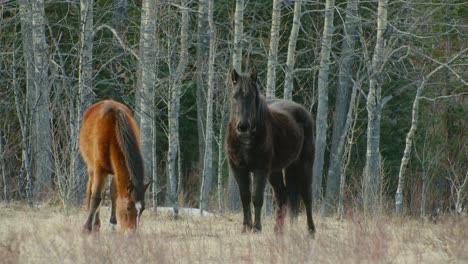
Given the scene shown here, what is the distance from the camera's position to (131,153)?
Result: 9.34m

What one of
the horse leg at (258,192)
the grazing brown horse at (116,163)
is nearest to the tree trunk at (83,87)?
the grazing brown horse at (116,163)

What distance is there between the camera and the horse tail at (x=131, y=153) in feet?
Answer: 29.9

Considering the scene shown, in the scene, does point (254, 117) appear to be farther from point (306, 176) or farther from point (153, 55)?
point (153, 55)

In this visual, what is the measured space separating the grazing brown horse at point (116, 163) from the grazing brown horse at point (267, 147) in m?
1.32

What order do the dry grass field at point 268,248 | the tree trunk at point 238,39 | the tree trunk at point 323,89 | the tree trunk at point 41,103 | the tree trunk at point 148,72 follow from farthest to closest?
the tree trunk at point 323,89
the tree trunk at point 238,39
the tree trunk at point 41,103
the tree trunk at point 148,72
the dry grass field at point 268,248

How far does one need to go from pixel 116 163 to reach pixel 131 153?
1.12 ft

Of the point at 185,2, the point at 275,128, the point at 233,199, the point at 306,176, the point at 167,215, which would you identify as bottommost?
the point at 233,199

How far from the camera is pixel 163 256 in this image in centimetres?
675

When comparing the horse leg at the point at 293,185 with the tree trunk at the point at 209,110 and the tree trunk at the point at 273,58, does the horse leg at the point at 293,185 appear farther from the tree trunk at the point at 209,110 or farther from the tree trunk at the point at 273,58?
the tree trunk at the point at 273,58

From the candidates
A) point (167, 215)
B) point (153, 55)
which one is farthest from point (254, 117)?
point (153, 55)

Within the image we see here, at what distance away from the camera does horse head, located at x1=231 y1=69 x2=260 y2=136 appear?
31.2 ft

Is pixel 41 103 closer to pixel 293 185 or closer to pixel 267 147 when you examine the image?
pixel 293 185

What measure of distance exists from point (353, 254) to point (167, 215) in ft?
23.0

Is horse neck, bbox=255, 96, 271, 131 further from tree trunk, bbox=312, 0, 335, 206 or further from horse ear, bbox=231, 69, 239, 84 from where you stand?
tree trunk, bbox=312, 0, 335, 206
